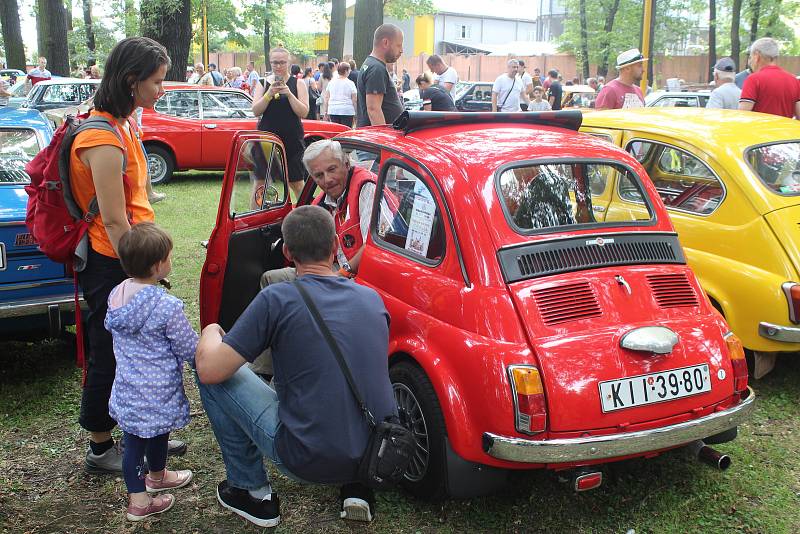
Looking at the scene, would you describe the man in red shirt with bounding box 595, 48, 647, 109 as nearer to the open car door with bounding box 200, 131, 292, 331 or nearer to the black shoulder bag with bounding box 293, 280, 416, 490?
the open car door with bounding box 200, 131, 292, 331

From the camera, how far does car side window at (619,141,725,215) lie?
511 centimetres

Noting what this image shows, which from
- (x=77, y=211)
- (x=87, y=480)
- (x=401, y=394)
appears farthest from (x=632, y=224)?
(x=87, y=480)

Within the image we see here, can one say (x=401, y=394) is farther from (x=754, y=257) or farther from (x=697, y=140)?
(x=697, y=140)

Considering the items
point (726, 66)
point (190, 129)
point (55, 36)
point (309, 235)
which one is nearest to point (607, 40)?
point (55, 36)

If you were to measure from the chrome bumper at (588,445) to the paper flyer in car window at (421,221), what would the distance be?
1.06 metres

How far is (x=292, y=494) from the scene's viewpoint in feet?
11.6

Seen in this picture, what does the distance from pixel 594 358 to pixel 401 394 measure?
95 cm

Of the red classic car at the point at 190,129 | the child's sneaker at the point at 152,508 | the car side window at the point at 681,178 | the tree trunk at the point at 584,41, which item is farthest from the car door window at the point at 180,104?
the tree trunk at the point at 584,41

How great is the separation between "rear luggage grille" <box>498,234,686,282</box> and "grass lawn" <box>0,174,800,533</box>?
3.54ft

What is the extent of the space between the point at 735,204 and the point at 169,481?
3.84 m

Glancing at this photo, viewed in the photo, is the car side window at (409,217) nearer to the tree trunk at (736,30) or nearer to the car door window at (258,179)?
the car door window at (258,179)

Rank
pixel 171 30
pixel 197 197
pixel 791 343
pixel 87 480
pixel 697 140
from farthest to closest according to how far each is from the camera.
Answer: pixel 171 30, pixel 197 197, pixel 697 140, pixel 791 343, pixel 87 480

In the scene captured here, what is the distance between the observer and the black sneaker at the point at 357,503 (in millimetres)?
3154

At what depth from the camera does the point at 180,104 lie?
1223cm
